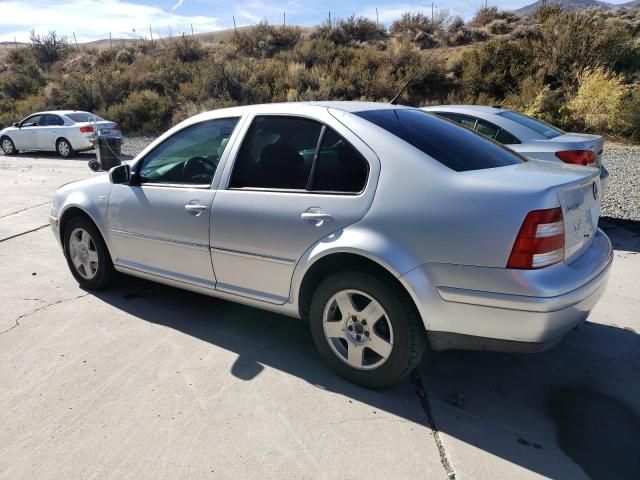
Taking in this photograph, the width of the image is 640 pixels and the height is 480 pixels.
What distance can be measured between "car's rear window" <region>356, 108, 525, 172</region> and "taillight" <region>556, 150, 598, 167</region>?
2430 millimetres

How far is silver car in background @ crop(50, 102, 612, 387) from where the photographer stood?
8.49 ft

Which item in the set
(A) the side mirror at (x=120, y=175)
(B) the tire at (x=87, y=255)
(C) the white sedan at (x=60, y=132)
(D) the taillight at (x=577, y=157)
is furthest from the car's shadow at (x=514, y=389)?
(C) the white sedan at (x=60, y=132)

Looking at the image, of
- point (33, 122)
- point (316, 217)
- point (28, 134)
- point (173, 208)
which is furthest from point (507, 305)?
point (33, 122)

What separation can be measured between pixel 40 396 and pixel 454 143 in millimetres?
3049

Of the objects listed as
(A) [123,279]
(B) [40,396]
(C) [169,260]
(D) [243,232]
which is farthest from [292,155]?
(A) [123,279]

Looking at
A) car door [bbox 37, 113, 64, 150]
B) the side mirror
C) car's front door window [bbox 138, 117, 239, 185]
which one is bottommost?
car door [bbox 37, 113, 64, 150]

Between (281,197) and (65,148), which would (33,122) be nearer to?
(65,148)

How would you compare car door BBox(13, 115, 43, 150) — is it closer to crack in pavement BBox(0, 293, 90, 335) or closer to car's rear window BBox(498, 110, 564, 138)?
crack in pavement BBox(0, 293, 90, 335)

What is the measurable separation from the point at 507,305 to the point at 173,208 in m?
2.44

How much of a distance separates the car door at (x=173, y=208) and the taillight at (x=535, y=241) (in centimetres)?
207

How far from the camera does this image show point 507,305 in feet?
8.41

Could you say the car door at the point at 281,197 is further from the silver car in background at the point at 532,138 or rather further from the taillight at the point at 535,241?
the silver car in background at the point at 532,138

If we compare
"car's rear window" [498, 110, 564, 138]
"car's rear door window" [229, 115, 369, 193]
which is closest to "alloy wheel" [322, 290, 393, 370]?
"car's rear door window" [229, 115, 369, 193]

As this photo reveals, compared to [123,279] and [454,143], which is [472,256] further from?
[123,279]
